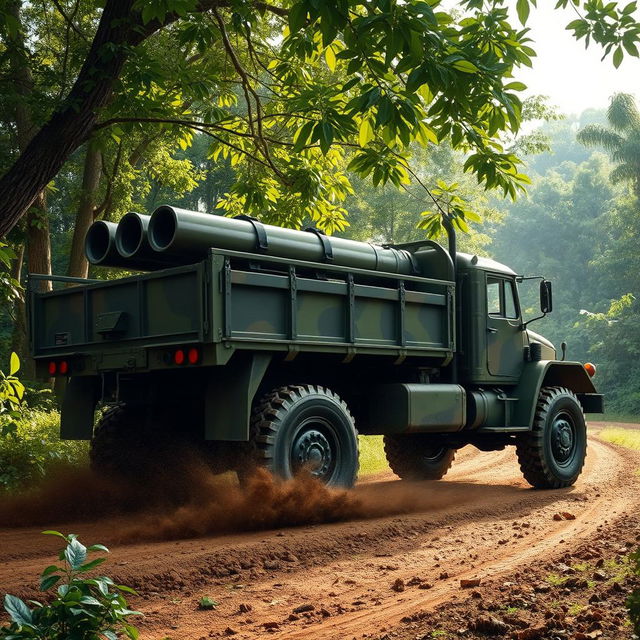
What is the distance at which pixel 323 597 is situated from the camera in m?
5.49

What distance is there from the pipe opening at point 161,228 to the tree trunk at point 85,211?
980 cm

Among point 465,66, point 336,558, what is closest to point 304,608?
point 336,558

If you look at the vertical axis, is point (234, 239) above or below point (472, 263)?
below

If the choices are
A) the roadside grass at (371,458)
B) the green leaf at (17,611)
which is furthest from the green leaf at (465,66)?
the roadside grass at (371,458)

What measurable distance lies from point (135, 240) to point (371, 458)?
705cm

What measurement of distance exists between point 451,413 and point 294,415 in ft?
8.48

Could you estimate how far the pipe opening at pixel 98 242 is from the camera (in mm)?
8828

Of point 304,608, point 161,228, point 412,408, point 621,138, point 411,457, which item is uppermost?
point 621,138

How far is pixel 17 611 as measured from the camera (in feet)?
11.1

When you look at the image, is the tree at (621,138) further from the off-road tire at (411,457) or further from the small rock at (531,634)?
the small rock at (531,634)

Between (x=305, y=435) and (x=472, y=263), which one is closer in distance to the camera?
(x=305, y=435)

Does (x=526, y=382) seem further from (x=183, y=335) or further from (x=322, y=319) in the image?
(x=183, y=335)

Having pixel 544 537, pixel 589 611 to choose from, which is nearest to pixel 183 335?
pixel 544 537

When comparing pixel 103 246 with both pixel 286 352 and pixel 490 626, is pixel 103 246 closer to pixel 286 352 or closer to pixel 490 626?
pixel 286 352
